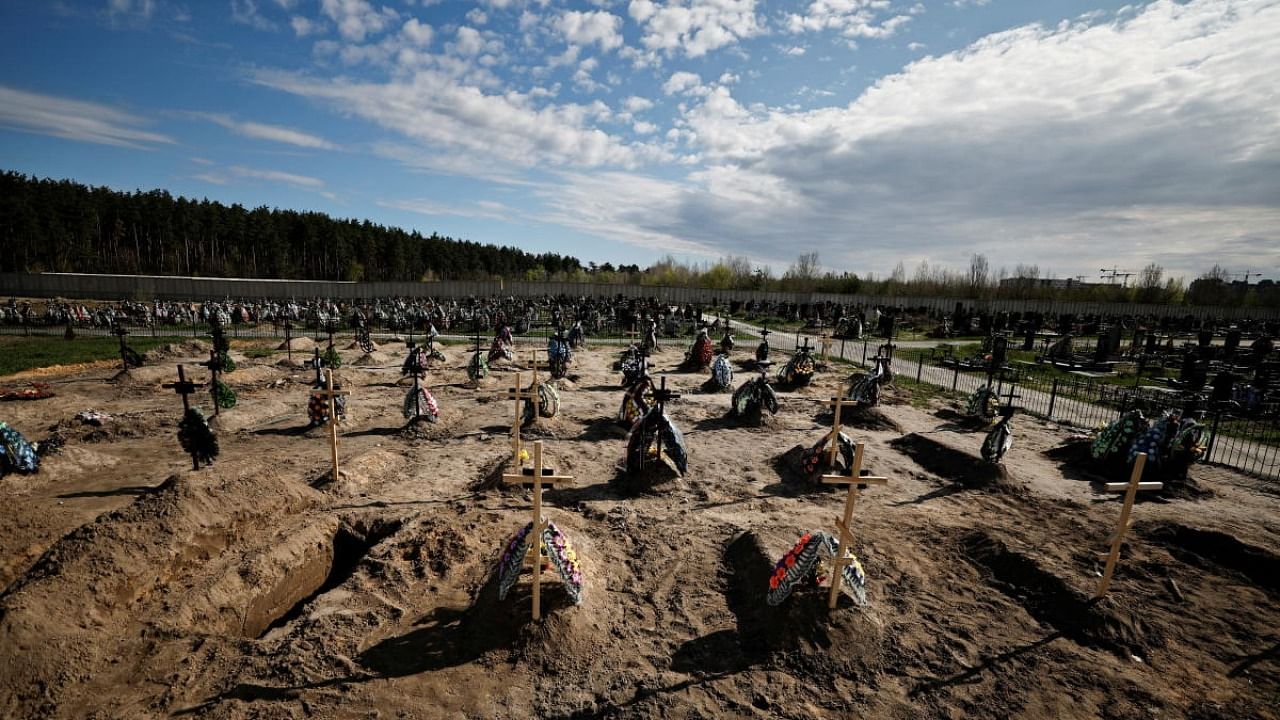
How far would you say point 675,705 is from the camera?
4.86m

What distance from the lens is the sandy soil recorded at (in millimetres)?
4910

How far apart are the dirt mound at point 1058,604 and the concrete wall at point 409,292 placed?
44.9 metres

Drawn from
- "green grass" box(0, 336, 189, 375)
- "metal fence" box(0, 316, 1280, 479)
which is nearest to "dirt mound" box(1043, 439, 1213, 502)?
"metal fence" box(0, 316, 1280, 479)

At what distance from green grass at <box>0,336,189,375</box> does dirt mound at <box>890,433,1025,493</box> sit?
30613 mm

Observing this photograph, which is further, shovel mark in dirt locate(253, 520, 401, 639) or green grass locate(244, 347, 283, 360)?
green grass locate(244, 347, 283, 360)

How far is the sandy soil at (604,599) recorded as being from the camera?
4.91 meters

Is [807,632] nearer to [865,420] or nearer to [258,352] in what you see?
[865,420]

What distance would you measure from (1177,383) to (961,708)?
26.9 m

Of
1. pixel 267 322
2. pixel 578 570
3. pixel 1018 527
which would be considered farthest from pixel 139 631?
pixel 267 322

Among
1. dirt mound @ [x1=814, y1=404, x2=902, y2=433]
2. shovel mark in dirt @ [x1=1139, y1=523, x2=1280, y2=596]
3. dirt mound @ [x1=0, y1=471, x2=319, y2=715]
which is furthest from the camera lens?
dirt mound @ [x1=814, y1=404, x2=902, y2=433]

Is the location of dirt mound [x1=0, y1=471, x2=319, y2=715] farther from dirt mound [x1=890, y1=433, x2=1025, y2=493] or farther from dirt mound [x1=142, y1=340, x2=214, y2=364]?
dirt mound [x1=142, y1=340, x2=214, y2=364]

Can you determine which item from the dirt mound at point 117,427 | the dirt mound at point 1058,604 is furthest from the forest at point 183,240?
the dirt mound at point 1058,604

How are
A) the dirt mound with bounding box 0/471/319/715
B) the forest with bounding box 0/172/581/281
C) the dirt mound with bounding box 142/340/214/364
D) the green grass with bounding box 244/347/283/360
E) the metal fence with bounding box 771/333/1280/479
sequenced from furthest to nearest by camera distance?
the forest with bounding box 0/172/581/281
the green grass with bounding box 244/347/283/360
the dirt mound with bounding box 142/340/214/364
the metal fence with bounding box 771/333/1280/479
the dirt mound with bounding box 0/471/319/715

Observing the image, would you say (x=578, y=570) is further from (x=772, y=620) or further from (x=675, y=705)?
(x=772, y=620)
